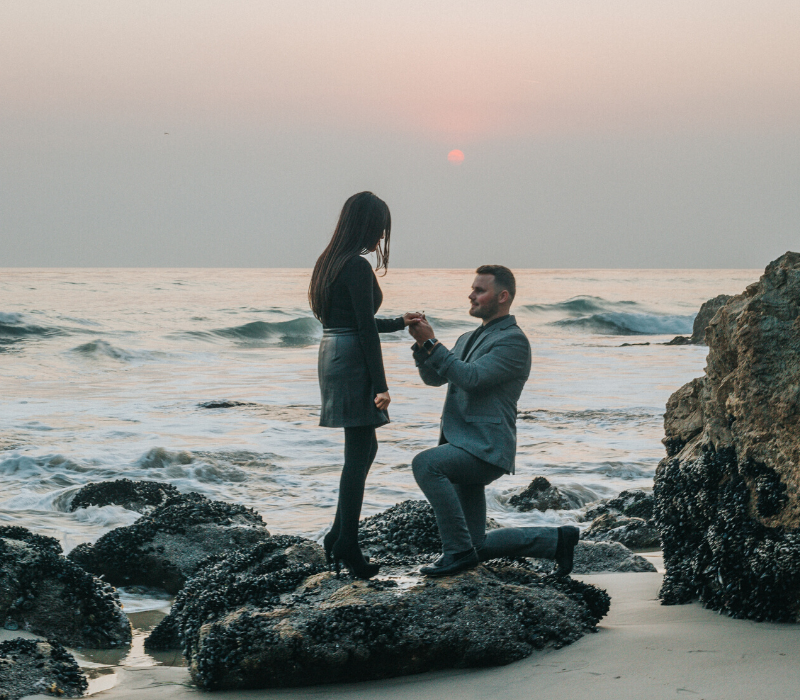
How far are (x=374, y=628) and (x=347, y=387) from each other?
3.64 ft

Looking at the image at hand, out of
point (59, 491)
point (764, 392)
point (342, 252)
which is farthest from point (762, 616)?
point (59, 491)

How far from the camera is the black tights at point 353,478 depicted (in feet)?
13.2

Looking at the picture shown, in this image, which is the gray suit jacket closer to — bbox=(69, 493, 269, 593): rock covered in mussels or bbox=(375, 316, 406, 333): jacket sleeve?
bbox=(375, 316, 406, 333): jacket sleeve

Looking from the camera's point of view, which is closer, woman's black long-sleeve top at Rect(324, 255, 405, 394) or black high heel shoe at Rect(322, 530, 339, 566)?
woman's black long-sleeve top at Rect(324, 255, 405, 394)

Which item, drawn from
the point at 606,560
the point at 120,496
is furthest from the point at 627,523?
the point at 120,496

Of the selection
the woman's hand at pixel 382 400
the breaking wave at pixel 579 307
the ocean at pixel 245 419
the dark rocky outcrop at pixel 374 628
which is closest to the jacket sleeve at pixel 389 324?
the woman's hand at pixel 382 400

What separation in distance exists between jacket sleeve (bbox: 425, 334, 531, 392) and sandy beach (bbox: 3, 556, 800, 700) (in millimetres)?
1250

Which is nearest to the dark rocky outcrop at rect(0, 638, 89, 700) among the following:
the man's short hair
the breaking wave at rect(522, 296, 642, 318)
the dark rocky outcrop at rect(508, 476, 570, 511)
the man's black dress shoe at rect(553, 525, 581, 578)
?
the man's black dress shoe at rect(553, 525, 581, 578)

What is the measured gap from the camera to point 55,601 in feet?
15.8

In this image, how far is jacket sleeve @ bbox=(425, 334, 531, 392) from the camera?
386 centimetres

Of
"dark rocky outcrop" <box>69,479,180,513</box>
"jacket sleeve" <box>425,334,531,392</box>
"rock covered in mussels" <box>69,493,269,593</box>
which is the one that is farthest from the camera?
"dark rocky outcrop" <box>69,479,180,513</box>

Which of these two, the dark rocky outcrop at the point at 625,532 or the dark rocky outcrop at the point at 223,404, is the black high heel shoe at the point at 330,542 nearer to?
the dark rocky outcrop at the point at 625,532

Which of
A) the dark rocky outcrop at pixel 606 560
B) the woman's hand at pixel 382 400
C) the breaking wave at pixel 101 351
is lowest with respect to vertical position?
the breaking wave at pixel 101 351

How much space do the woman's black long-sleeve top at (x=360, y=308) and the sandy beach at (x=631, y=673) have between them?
1363mm
